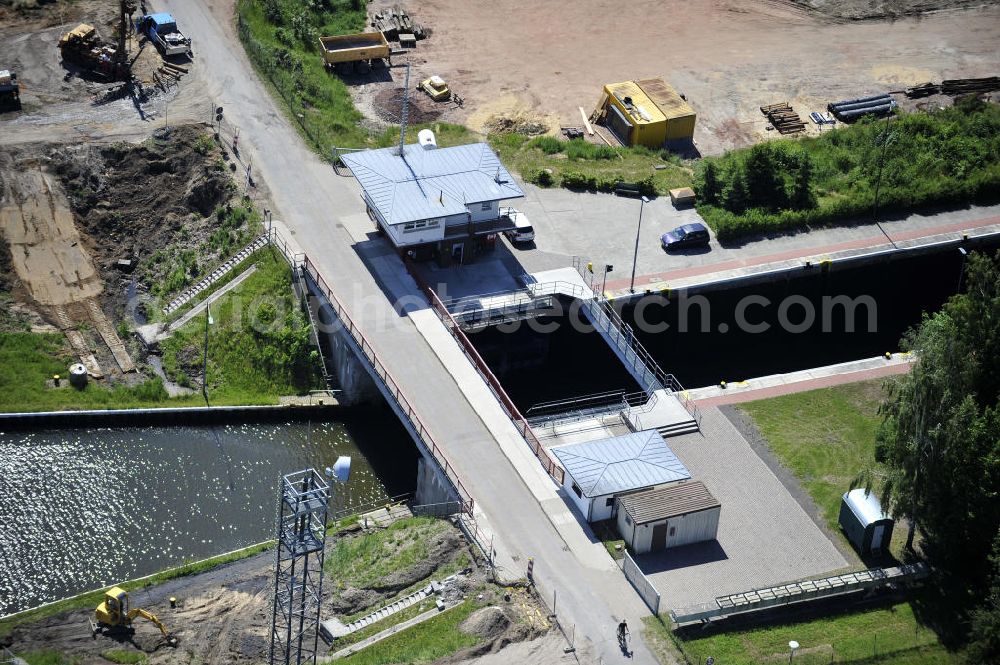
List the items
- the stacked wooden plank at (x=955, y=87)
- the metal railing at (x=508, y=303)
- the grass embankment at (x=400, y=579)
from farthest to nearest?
the stacked wooden plank at (x=955, y=87) → the metal railing at (x=508, y=303) → the grass embankment at (x=400, y=579)

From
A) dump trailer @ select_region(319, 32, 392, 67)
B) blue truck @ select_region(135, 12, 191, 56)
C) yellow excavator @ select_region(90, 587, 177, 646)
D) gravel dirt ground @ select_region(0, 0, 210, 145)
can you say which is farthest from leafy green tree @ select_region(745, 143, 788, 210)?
yellow excavator @ select_region(90, 587, 177, 646)

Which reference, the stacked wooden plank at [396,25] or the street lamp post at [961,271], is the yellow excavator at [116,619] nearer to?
the street lamp post at [961,271]

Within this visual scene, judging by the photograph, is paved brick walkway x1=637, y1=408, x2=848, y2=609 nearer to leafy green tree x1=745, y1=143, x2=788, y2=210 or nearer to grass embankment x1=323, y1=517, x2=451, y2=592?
grass embankment x1=323, y1=517, x2=451, y2=592

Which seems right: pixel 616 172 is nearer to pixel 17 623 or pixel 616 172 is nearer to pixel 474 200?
pixel 474 200

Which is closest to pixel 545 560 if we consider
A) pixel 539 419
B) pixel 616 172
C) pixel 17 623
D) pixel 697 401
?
pixel 539 419

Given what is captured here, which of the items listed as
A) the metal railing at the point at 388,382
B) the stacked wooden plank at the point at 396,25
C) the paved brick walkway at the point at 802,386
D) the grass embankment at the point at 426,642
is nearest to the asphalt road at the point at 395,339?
the metal railing at the point at 388,382
